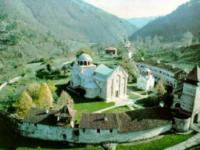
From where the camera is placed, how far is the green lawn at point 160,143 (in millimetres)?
52250

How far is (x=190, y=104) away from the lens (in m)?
60.0

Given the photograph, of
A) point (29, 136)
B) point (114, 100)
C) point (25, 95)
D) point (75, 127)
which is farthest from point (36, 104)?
point (114, 100)

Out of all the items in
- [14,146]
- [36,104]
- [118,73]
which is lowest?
[14,146]

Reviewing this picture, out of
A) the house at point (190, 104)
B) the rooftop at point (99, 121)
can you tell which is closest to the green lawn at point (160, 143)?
the house at point (190, 104)

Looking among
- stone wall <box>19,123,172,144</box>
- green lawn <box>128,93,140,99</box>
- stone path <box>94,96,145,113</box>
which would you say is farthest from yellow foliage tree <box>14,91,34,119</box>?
green lawn <box>128,93,140,99</box>

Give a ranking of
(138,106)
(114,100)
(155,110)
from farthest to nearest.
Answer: (114,100), (138,106), (155,110)

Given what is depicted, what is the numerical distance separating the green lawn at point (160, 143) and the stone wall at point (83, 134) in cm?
177

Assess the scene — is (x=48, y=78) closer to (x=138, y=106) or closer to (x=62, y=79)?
(x=62, y=79)

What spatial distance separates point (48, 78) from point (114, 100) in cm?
3164

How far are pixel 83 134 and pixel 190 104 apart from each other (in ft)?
71.7

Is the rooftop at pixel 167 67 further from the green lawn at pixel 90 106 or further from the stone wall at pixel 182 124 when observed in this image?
the stone wall at pixel 182 124

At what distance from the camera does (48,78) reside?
331ft

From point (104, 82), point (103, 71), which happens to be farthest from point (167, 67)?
point (104, 82)

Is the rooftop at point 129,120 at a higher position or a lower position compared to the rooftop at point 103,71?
lower
